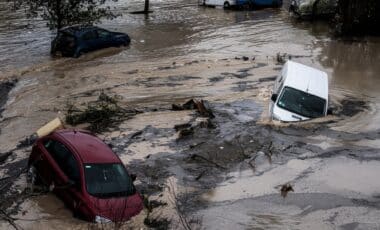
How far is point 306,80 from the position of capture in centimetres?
1539

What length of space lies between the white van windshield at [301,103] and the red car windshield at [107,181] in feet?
19.9

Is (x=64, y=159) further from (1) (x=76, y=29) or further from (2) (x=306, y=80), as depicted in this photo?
(1) (x=76, y=29)

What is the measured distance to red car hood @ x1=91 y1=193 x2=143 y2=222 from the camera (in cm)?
924

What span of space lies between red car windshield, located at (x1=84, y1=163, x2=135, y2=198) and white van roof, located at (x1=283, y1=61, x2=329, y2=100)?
257 inches

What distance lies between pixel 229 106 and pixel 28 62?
428 inches

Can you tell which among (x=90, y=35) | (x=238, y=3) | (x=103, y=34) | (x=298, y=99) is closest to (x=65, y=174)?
(x=298, y=99)

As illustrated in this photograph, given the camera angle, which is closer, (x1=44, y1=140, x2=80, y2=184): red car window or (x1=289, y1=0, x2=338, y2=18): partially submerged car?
(x1=44, y1=140, x2=80, y2=184): red car window

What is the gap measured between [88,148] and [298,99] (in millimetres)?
6657

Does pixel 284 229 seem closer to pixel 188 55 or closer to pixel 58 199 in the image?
pixel 58 199

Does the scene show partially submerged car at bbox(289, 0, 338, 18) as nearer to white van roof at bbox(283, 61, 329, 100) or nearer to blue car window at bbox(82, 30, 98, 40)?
blue car window at bbox(82, 30, 98, 40)

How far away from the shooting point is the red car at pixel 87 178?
9367 millimetres

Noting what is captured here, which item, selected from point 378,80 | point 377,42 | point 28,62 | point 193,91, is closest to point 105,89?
point 193,91

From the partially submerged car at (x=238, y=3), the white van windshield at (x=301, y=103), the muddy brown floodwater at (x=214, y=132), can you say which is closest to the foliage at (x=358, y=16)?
the muddy brown floodwater at (x=214, y=132)

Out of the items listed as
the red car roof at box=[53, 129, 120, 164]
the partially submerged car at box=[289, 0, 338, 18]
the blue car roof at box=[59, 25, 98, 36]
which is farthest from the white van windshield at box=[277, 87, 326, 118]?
the partially submerged car at box=[289, 0, 338, 18]
